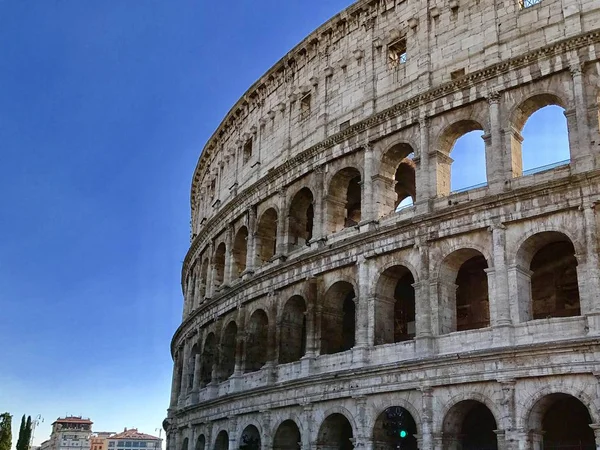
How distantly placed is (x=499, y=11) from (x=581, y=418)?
11.4 m

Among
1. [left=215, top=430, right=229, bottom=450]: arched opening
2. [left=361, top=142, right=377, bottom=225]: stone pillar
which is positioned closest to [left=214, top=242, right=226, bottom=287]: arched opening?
[left=215, top=430, right=229, bottom=450]: arched opening

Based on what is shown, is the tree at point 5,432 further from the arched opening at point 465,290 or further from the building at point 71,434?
the building at point 71,434

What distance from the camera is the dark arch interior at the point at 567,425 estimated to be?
18.8 metres

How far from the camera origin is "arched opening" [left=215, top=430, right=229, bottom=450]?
2752 cm

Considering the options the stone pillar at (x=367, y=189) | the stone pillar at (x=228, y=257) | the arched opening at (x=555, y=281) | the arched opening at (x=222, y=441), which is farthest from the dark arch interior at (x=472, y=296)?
the stone pillar at (x=228, y=257)

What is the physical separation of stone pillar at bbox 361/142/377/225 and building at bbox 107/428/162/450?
138m

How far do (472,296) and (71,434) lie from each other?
12740 centimetres

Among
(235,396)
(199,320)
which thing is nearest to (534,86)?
(235,396)

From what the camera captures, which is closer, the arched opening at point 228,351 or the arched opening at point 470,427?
the arched opening at point 470,427

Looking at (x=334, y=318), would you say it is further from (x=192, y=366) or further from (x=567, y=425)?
(x=192, y=366)

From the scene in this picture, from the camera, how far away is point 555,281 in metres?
20.9

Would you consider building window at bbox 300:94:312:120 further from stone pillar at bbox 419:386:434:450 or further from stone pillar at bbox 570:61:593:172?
stone pillar at bbox 419:386:434:450

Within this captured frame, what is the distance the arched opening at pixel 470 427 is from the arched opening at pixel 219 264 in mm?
14419

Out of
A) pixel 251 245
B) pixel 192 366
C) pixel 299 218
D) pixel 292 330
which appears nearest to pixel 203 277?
pixel 192 366
